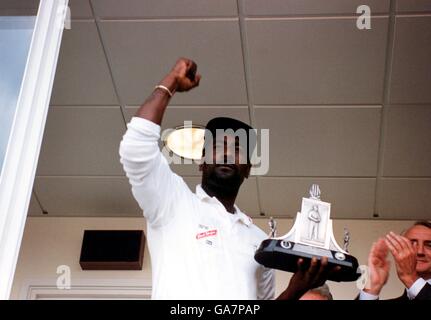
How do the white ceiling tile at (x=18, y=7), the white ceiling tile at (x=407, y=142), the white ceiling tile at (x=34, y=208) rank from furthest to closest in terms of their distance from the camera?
the white ceiling tile at (x=34, y=208), the white ceiling tile at (x=407, y=142), the white ceiling tile at (x=18, y=7)

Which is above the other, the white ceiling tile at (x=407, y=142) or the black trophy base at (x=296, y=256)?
the white ceiling tile at (x=407, y=142)

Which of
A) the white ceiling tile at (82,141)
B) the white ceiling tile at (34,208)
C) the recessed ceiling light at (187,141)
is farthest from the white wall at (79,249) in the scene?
the recessed ceiling light at (187,141)

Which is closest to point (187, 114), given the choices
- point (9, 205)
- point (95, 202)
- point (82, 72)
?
point (82, 72)

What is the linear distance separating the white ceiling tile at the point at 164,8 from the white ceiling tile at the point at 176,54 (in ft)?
A: 0.11

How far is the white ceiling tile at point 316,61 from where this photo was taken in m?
2.56

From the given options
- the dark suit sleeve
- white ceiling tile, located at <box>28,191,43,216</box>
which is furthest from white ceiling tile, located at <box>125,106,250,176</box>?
the dark suit sleeve

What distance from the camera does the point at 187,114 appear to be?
299 centimetres

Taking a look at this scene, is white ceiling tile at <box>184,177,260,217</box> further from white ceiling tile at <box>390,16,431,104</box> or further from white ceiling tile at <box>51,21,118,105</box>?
white ceiling tile at <box>390,16,431,104</box>

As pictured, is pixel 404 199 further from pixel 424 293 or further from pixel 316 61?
pixel 424 293

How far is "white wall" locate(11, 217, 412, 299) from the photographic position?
3514 mm

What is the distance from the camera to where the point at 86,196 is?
3.59 m

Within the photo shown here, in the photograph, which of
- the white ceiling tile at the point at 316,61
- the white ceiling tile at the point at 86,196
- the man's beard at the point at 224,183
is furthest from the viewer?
the white ceiling tile at the point at 86,196

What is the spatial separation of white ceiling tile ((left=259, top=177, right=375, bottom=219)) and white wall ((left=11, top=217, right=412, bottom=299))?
7cm

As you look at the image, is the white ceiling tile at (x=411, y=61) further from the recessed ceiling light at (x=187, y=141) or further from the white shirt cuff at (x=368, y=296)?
the white shirt cuff at (x=368, y=296)
